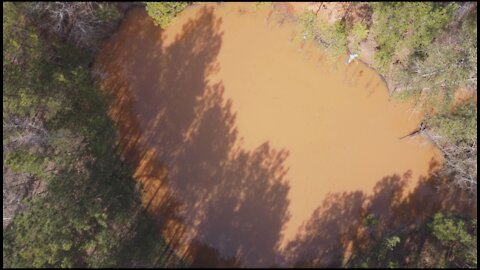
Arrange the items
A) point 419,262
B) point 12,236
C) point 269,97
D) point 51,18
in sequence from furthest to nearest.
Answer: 1. point 269,97
2. point 419,262
3. point 51,18
4. point 12,236

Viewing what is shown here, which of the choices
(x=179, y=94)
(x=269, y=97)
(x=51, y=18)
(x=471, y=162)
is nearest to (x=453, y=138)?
(x=471, y=162)

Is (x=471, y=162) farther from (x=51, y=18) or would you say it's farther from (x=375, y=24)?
(x=51, y=18)

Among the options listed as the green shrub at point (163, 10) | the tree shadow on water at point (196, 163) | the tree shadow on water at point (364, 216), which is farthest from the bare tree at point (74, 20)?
the tree shadow on water at point (364, 216)

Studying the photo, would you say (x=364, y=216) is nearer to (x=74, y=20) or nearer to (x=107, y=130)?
(x=107, y=130)

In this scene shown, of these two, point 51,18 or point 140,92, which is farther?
point 140,92

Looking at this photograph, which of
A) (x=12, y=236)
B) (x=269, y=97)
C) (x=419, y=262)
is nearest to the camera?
(x=12, y=236)

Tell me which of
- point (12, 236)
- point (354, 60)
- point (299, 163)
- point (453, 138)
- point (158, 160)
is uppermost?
point (354, 60)
